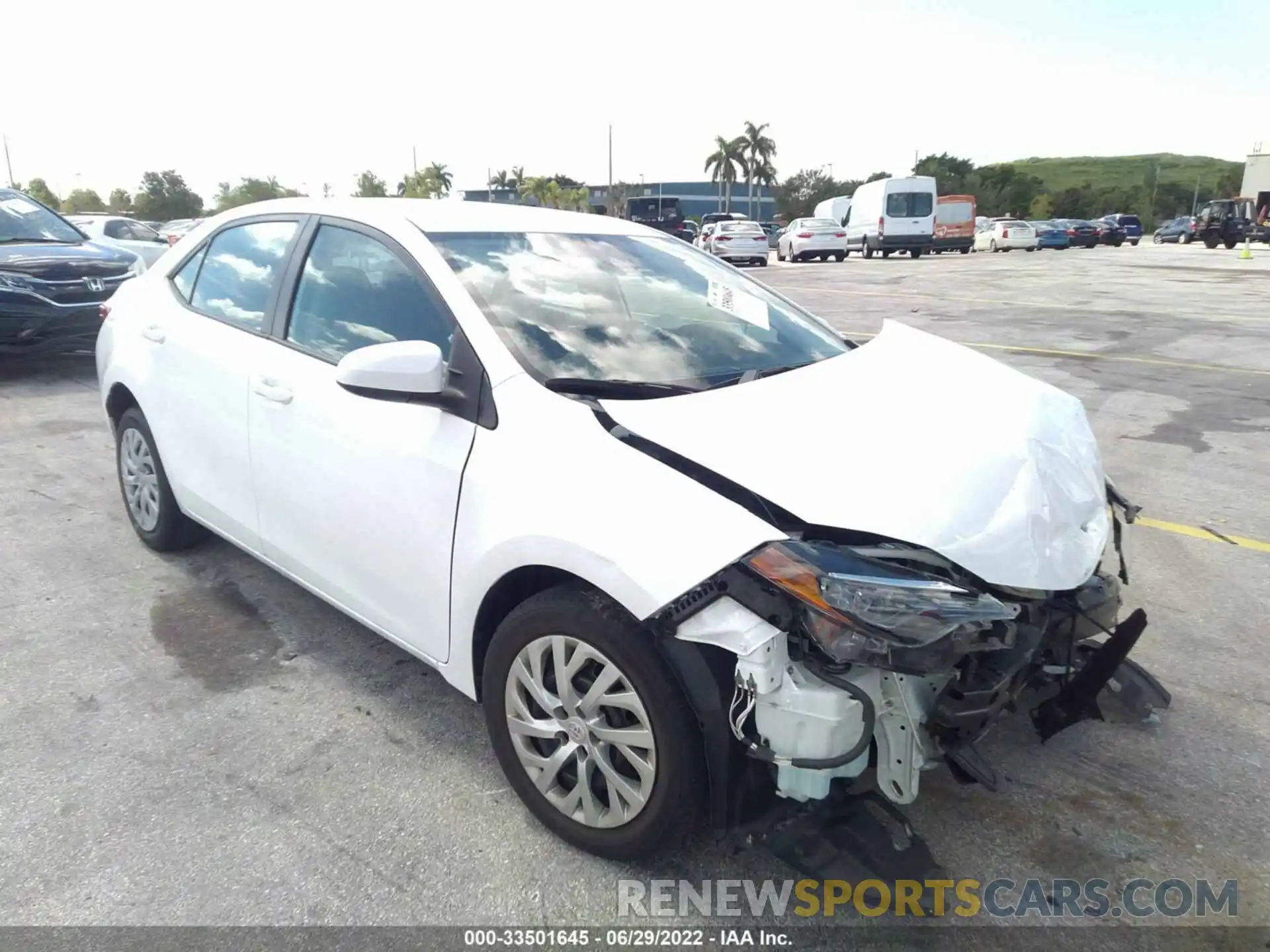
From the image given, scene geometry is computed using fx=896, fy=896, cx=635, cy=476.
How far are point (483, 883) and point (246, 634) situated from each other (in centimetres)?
183

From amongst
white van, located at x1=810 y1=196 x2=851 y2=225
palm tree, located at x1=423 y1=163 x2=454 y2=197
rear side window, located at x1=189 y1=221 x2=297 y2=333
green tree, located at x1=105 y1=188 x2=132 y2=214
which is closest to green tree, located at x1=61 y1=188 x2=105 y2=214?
green tree, located at x1=105 y1=188 x2=132 y2=214

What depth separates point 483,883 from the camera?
7.71 feet

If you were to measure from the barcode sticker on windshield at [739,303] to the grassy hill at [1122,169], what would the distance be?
450ft

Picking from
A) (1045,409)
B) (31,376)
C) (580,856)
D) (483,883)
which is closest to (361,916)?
(483,883)

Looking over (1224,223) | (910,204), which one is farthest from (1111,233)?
(910,204)

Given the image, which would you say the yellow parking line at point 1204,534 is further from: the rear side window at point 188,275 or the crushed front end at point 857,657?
the rear side window at point 188,275

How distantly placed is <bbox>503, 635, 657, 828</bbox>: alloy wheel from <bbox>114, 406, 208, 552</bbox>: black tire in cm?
252

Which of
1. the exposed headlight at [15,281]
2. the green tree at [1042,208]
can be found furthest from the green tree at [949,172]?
the exposed headlight at [15,281]

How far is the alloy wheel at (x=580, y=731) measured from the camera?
2205 mm

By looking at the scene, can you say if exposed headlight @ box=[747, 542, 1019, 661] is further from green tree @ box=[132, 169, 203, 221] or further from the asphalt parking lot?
green tree @ box=[132, 169, 203, 221]

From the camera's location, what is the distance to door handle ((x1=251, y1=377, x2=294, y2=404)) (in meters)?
3.14

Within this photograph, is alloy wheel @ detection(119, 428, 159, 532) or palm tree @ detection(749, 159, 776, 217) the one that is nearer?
alloy wheel @ detection(119, 428, 159, 532)

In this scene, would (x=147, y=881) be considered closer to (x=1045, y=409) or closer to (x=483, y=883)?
(x=483, y=883)

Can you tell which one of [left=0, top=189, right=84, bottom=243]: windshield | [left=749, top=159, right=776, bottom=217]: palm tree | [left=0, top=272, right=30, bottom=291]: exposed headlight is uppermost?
[left=749, top=159, right=776, bottom=217]: palm tree
